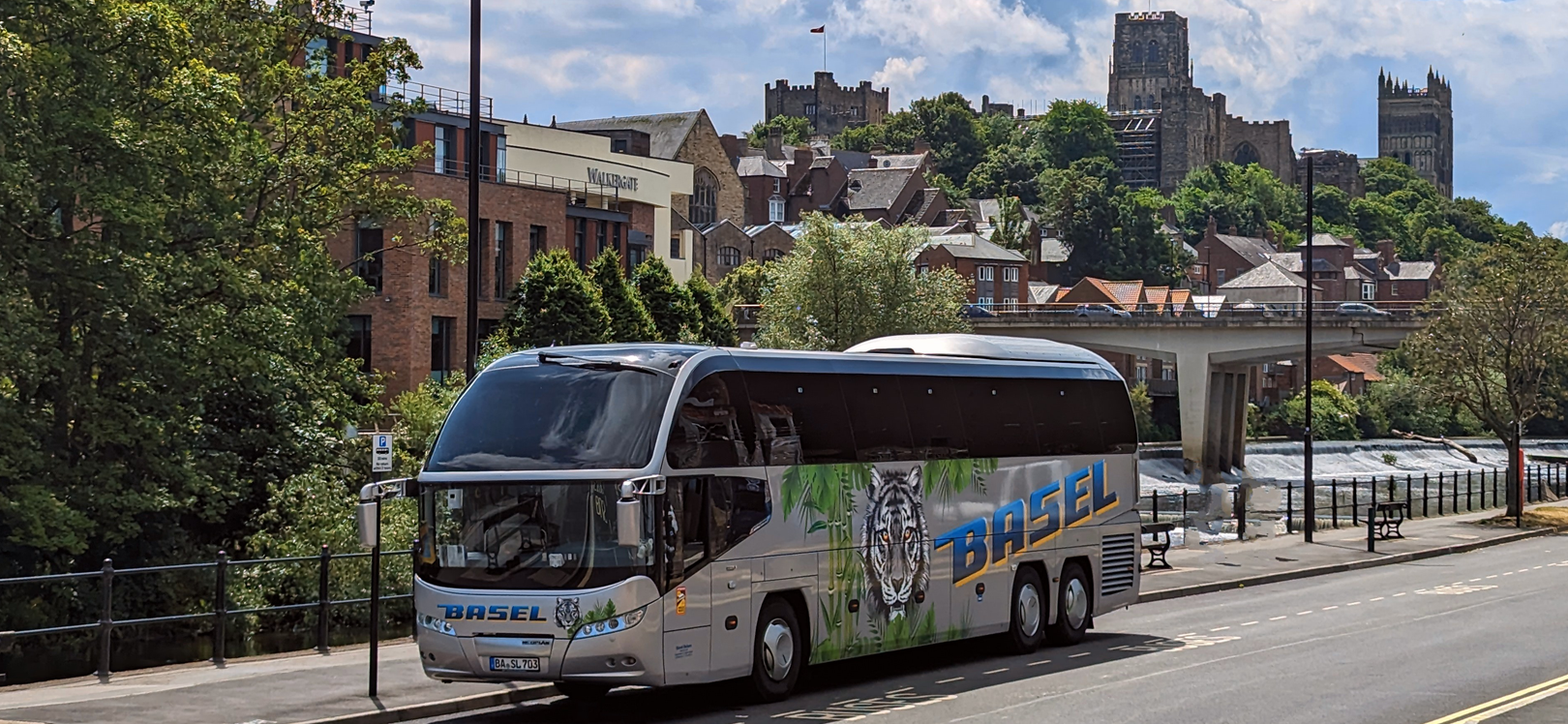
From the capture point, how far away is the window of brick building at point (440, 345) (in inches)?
2322

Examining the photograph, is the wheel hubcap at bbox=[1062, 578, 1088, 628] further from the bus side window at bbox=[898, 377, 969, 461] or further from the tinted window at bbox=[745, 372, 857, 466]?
the tinted window at bbox=[745, 372, 857, 466]

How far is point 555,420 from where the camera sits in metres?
15.4

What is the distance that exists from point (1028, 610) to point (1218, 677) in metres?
3.25

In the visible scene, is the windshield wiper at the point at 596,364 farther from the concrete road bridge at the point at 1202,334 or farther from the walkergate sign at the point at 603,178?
the concrete road bridge at the point at 1202,334

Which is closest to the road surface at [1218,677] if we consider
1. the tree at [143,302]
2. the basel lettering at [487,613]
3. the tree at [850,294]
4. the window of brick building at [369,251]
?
the basel lettering at [487,613]

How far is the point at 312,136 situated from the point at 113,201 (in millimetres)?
8785

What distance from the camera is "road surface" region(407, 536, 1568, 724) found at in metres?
15.8

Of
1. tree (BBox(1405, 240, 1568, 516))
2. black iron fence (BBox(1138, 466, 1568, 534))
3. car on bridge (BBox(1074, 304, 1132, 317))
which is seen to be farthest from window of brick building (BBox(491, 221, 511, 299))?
car on bridge (BBox(1074, 304, 1132, 317))

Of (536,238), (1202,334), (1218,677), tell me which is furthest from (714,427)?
(1202,334)

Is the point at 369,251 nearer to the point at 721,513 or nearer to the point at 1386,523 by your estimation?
the point at 1386,523

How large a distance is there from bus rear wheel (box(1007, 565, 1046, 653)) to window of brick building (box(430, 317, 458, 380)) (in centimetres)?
3994

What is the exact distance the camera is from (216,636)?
1919 cm

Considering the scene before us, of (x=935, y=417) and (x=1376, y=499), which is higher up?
(x=935, y=417)

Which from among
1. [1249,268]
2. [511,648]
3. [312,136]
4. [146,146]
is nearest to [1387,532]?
[312,136]
